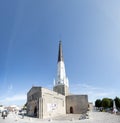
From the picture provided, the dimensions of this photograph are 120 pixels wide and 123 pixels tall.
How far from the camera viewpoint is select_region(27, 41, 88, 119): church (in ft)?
123

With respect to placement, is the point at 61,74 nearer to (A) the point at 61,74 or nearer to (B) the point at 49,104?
(A) the point at 61,74

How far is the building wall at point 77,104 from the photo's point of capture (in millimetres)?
53875

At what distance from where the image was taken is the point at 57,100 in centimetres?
4597

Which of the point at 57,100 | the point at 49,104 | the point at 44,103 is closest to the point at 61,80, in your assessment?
the point at 57,100

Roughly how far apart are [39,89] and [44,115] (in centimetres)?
619

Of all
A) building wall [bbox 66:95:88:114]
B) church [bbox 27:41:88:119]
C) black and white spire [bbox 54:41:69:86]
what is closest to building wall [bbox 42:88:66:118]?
church [bbox 27:41:88:119]

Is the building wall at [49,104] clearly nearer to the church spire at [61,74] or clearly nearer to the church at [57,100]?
the church at [57,100]

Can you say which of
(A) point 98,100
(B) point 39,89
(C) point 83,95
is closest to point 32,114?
(B) point 39,89

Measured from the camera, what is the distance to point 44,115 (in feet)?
119

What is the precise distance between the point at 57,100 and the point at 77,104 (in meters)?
11.3

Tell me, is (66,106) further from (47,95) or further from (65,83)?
(47,95)

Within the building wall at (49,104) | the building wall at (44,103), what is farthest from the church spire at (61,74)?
the building wall at (44,103)

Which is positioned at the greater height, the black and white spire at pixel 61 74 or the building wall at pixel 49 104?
the black and white spire at pixel 61 74

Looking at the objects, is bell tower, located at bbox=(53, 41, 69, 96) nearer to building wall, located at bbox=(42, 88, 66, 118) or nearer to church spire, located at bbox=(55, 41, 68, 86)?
church spire, located at bbox=(55, 41, 68, 86)
